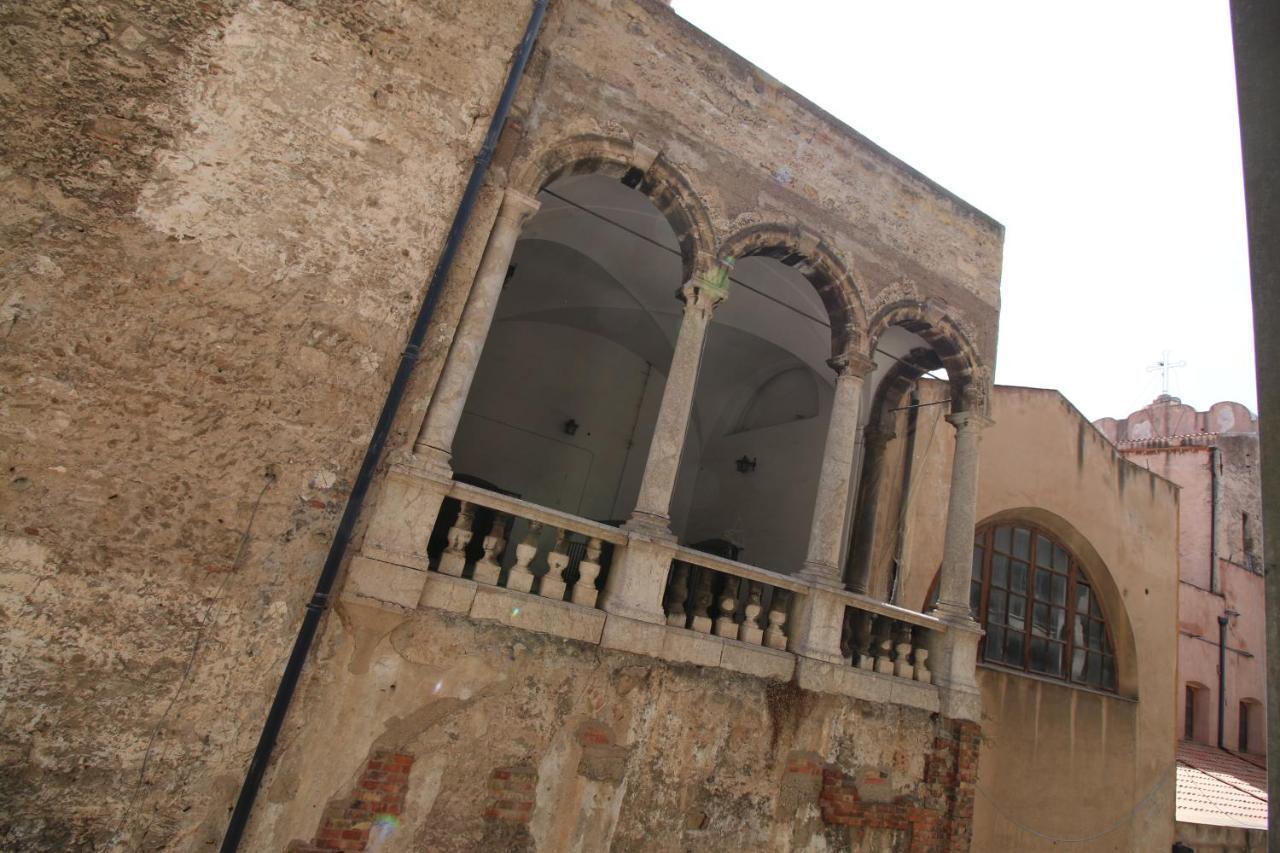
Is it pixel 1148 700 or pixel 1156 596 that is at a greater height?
pixel 1156 596

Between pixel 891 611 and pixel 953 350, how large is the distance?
272 centimetres

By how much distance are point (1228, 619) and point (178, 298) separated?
21.4 metres

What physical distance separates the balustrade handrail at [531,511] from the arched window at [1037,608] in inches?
218

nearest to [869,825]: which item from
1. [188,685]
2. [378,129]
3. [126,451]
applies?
[188,685]

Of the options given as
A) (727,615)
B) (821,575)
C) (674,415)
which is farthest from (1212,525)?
(674,415)

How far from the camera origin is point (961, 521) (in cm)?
693

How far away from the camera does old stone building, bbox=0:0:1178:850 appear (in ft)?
12.2

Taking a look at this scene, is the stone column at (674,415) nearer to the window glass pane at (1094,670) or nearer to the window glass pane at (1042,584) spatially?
the window glass pane at (1042,584)

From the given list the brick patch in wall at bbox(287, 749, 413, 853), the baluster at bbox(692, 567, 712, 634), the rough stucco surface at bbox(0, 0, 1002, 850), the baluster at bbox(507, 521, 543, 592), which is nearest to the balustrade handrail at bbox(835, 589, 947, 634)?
the baluster at bbox(692, 567, 712, 634)

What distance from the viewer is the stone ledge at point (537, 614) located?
450 centimetres

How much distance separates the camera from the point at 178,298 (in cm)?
403

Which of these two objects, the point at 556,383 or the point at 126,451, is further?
the point at 556,383

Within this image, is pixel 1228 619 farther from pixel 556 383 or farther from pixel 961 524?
pixel 556 383

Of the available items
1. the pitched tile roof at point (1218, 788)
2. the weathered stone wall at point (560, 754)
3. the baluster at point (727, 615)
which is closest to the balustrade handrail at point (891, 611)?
the weathered stone wall at point (560, 754)
